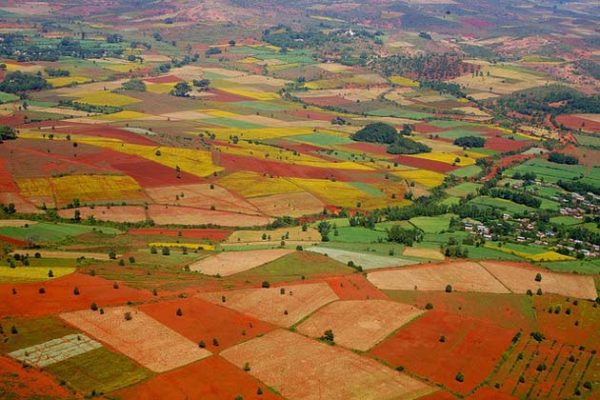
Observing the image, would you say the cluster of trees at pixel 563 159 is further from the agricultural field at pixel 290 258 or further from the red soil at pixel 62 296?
the red soil at pixel 62 296

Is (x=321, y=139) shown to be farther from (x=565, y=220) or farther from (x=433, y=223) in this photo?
(x=565, y=220)

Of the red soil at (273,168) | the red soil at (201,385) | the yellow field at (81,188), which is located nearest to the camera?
the red soil at (201,385)

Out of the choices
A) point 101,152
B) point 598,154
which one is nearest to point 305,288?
point 101,152

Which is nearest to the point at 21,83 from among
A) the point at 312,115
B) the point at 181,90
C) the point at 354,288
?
the point at 181,90

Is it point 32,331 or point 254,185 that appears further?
point 254,185

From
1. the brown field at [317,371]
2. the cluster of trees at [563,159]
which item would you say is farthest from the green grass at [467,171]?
the brown field at [317,371]
